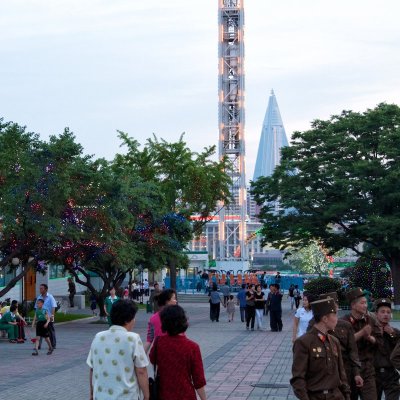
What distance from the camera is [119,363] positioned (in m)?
8.52

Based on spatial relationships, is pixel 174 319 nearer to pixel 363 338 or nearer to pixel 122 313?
pixel 122 313

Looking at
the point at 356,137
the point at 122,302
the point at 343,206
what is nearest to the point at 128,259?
the point at 343,206

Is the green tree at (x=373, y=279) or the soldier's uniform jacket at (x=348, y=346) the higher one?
the green tree at (x=373, y=279)

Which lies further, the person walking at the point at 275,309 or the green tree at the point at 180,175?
the green tree at the point at 180,175

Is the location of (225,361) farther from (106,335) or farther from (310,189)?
(310,189)

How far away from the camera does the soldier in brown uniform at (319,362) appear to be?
8828mm

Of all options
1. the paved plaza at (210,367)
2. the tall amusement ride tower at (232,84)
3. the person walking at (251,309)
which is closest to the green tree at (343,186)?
the person walking at (251,309)

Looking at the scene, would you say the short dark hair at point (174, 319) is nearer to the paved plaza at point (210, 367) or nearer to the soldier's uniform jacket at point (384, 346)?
the soldier's uniform jacket at point (384, 346)

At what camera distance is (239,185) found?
396 feet

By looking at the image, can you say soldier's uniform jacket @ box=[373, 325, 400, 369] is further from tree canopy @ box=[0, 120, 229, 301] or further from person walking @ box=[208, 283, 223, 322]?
person walking @ box=[208, 283, 223, 322]

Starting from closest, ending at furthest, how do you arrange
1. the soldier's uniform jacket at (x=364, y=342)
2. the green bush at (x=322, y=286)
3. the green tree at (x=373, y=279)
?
the soldier's uniform jacket at (x=364, y=342)
the green bush at (x=322, y=286)
the green tree at (x=373, y=279)

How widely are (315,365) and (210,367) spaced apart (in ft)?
42.8

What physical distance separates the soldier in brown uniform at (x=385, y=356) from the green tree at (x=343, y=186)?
39.8 metres

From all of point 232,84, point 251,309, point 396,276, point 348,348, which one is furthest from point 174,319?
point 232,84
